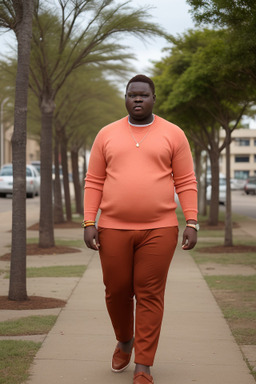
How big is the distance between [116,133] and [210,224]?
17654mm

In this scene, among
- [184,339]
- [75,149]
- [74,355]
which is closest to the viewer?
[74,355]

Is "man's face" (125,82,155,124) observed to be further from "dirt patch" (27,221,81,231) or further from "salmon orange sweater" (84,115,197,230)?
"dirt patch" (27,221,81,231)

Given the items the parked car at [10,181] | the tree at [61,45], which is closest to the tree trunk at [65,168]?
the tree at [61,45]

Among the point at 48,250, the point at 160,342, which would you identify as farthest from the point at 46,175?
the point at 160,342

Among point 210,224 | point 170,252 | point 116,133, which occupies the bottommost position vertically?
point 210,224

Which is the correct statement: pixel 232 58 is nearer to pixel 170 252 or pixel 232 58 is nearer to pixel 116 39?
pixel 116 39

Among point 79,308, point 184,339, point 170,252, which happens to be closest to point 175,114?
point 79,308

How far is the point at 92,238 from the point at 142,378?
937 mm

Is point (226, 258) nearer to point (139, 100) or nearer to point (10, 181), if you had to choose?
point (139, 100)

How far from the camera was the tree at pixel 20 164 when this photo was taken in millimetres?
8164

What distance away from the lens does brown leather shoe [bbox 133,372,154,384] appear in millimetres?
4703

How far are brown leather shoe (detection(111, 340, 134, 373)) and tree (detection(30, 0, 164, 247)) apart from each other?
8465 mm

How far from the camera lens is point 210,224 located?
73.5ft

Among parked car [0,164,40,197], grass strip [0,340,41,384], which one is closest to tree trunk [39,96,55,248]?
grass strip [0,340,41,384]
